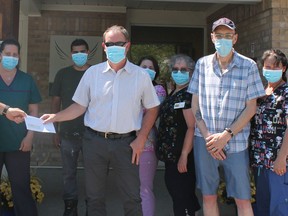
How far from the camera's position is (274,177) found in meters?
3.77

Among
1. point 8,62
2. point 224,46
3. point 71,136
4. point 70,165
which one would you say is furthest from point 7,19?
point 224,46

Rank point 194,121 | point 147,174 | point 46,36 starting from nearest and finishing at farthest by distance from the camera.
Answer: point 194,121
point 147,174
point 46,36

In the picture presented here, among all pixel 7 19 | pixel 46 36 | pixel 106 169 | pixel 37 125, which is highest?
pixel 46 36

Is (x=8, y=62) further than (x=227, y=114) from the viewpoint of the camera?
Yes

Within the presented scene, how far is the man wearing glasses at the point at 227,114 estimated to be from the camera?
11.8 ft

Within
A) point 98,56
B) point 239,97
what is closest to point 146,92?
point 239,97

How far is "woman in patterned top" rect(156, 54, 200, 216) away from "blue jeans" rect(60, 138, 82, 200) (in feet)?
3.67

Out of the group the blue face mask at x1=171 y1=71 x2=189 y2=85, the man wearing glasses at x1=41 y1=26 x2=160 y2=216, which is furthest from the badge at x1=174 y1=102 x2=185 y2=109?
the man wearing glasses at x1=41 y1=26 x2=160 y2=216

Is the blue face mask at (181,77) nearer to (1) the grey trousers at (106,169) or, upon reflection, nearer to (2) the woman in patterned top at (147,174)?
(2) the woman in patterned top at (147,174)

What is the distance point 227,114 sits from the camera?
3.61 meters

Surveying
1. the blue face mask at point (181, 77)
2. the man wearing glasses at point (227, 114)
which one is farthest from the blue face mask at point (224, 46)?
the blue face mask at point (181, 77)

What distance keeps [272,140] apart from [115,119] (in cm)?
140

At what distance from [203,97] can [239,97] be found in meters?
0.32

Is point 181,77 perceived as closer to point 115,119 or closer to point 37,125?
point 115,119
